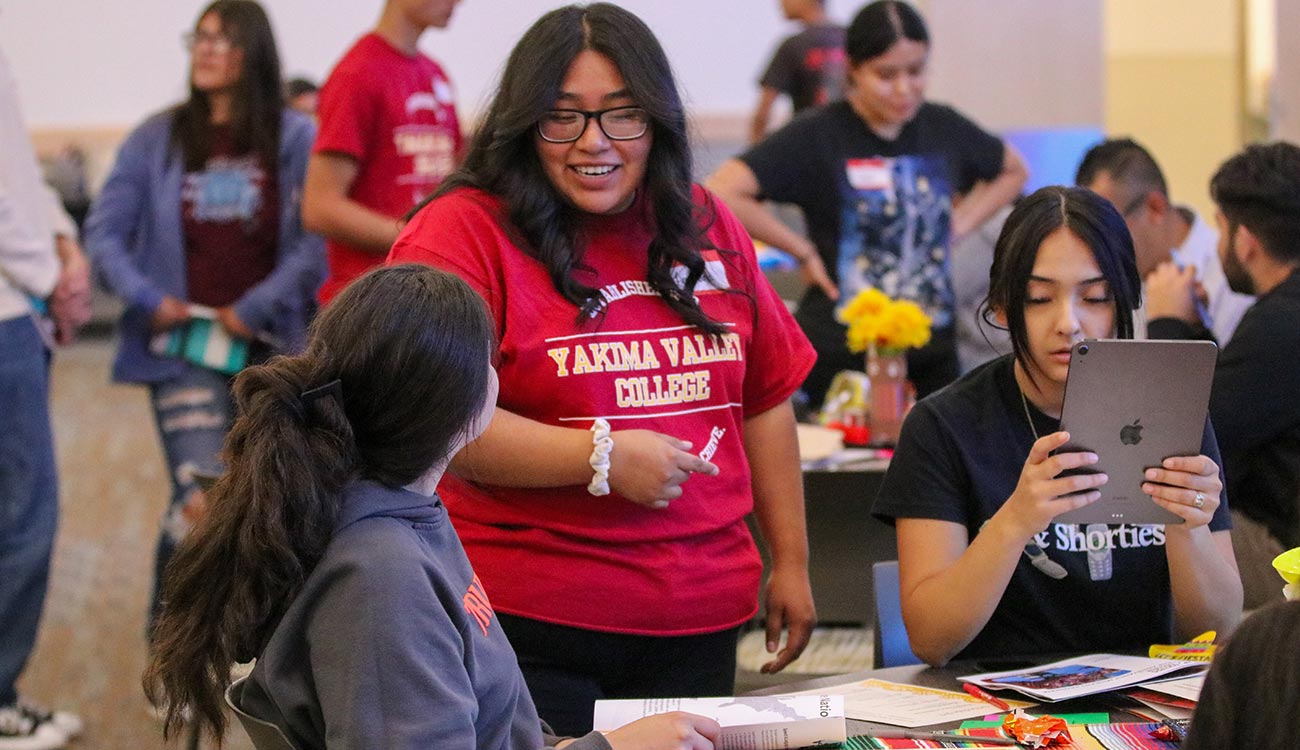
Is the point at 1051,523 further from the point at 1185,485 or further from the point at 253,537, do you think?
the point at 253,537

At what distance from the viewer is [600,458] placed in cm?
185

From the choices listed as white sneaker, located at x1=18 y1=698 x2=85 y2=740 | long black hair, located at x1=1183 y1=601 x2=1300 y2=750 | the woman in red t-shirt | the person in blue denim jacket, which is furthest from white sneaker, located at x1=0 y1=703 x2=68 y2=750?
long black hair, located at x1=1183 y1=601 x2=1300 y2=750

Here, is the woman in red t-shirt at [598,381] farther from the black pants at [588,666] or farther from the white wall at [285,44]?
the white wall at [285,44]

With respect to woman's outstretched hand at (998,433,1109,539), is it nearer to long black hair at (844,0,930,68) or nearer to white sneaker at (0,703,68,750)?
long black hair at (844,0,930,68)

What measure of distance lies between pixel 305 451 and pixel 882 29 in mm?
2636

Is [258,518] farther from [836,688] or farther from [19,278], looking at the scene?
[19,278]

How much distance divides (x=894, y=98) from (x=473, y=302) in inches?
92.3

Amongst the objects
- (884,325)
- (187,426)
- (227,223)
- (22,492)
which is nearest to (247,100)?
(227,223)

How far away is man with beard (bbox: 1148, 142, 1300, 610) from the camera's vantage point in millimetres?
2697

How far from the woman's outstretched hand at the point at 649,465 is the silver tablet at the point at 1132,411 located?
472 millimetres


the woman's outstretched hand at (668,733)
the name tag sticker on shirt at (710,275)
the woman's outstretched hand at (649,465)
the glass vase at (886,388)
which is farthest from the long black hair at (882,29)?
the woman's outstretched hand at (668,733)

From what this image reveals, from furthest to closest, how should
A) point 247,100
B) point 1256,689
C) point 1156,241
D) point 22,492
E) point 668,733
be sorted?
point 247,100, point 1156,241, point 22,492, point 668,733, point 1256,689

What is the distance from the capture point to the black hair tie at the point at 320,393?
1.36 meters

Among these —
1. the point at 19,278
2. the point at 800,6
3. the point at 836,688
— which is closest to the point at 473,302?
the point at 836,688
